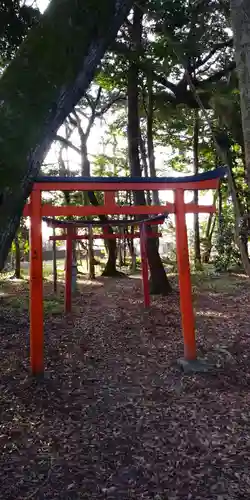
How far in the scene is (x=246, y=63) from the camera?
5.53 feet

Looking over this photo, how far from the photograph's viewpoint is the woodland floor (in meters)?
3.00

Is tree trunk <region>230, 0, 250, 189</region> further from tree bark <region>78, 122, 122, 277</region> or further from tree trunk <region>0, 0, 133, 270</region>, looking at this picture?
tree bark <region>78, 122, 122, 277</region>

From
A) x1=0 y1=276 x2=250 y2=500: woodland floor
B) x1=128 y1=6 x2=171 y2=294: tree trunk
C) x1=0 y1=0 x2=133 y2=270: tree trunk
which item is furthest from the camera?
x1=128 y1=6 x2=171 y2=294: tree trunk

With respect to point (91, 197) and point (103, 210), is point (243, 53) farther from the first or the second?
point (91, 197)

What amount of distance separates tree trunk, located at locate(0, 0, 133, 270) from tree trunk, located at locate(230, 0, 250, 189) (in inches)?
22.4

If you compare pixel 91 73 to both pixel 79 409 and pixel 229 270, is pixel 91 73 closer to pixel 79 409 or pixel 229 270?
pixel 79 409

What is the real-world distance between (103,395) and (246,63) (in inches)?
160

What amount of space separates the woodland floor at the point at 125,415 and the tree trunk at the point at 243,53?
2.50m

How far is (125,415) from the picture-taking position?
420 centimetres

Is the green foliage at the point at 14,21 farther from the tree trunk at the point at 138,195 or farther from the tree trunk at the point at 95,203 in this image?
the tree trunk at the point at 95,203

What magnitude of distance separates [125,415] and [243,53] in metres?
3.65

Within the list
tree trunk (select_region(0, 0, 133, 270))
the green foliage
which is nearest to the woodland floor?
tree trunk (select_region(0, 0, 133, 270))

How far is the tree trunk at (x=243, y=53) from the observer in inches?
64.6

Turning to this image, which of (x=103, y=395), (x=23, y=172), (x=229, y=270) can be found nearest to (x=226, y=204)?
(x=229, y=270)
